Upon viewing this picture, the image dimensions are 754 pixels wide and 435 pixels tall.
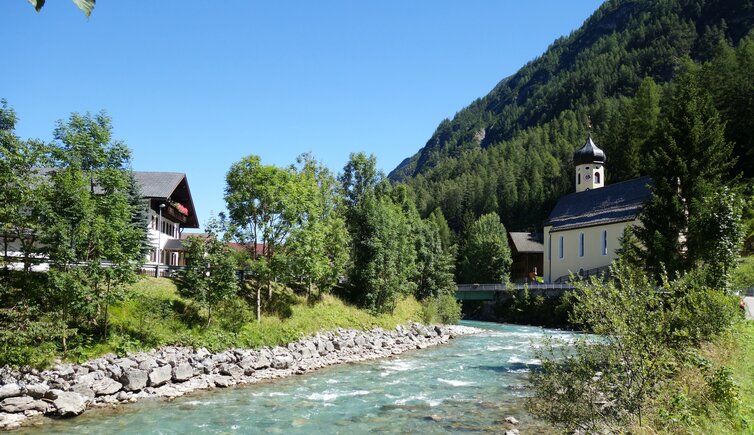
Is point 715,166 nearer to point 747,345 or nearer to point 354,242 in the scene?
point 747,345

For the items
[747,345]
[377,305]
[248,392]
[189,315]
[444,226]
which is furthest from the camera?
[444,226]

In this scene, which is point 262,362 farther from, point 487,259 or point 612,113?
point 612,113

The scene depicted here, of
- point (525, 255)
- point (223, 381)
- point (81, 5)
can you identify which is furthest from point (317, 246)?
point (525, 255)

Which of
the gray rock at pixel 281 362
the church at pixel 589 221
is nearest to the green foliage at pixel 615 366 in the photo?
the gray rock at pixel 281 362

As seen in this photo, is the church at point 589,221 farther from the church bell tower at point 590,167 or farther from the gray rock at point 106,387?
the gray rock at point 106,387

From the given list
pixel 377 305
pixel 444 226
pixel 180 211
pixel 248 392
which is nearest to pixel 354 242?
pixel 377 305

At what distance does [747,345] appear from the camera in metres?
15.5

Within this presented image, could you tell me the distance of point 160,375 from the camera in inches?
803

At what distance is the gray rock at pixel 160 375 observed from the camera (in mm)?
20078

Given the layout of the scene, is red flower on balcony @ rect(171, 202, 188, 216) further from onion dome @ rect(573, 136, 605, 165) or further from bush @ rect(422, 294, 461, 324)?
onion dome @ rect(573, 136, 605, 165)

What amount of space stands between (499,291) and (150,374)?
1741 inches

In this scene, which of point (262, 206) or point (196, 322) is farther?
point (262, 206)

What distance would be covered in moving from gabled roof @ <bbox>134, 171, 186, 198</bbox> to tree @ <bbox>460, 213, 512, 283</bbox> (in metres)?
42.3

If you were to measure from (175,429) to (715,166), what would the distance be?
2459 cm
